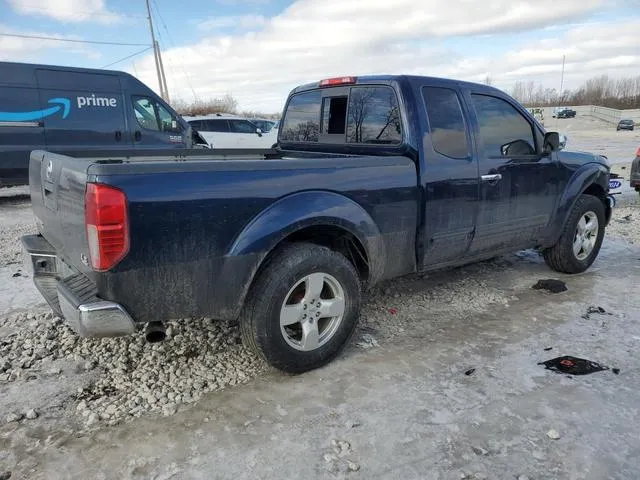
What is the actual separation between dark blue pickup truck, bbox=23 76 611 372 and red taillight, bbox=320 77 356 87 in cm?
1

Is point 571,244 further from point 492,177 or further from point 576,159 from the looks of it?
point 492,177

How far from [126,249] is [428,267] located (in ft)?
7.69

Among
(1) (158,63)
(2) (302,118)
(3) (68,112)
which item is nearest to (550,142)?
(2) (302,118)

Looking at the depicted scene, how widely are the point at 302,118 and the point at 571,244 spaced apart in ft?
10.0

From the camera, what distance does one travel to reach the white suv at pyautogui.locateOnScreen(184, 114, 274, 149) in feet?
50.5

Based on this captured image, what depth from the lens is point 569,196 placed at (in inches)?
200

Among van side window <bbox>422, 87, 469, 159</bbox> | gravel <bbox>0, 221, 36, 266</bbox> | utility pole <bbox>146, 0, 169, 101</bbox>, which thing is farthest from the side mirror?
utility pole <bbox>146, 0, 169, 101</bbox>

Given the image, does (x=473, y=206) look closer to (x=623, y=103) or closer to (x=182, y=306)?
(x=182, y=306)

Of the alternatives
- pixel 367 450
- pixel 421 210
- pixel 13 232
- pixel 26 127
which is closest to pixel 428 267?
pixel 421 210

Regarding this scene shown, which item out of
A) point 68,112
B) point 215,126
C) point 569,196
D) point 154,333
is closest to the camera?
point 154,333

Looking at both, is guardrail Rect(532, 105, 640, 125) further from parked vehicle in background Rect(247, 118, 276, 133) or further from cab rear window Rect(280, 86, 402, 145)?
cab rear window Rect(280, 86, 402, 145)

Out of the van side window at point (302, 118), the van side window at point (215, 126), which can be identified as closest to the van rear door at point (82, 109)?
the van side window at point (215, 126)

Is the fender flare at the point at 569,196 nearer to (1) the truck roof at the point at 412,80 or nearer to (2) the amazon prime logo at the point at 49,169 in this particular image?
(1) the truck roof at the point at 412,80

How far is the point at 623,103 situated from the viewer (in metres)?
85.6
